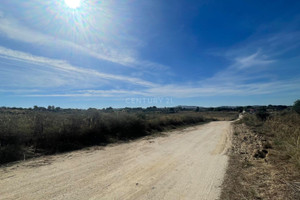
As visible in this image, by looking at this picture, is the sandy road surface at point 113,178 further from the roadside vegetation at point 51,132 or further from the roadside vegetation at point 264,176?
the roadside vegetation at point 51,132

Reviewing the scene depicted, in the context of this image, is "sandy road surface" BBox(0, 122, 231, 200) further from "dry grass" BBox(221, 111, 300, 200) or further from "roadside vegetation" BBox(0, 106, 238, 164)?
"roadside vegetation" BBox(0, 106, 238, 164)

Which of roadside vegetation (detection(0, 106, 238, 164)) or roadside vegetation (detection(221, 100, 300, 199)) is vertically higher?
roadside vegetation (detection(0, 106, 238, 164))

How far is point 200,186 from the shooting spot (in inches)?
164

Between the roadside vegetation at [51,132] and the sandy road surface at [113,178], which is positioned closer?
the sandy road surface at [113,178]

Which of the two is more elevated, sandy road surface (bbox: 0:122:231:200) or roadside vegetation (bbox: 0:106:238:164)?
roadside vegetation (bbox: 0:106:238:164)

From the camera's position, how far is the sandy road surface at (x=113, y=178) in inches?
146

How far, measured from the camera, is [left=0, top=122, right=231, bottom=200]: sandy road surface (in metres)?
3.70

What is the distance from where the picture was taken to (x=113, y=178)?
458 centimetres

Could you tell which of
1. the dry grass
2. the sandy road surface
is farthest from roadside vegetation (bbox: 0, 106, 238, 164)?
the dry grass

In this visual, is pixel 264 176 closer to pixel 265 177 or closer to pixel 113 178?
pixel 265 177

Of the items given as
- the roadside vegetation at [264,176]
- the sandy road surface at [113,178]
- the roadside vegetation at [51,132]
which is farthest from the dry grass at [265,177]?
the roadside vegetation at [51,132]

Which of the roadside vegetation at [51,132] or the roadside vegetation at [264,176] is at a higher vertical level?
the roadside vegetation at [51,132]

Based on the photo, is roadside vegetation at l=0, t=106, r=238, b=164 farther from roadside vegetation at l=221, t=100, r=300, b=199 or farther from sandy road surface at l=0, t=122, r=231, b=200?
roadside vegetation at l=221, t=100, r=300, b=199

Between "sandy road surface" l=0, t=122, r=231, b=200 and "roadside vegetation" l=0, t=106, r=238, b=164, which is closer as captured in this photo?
"sandy road surface" l=0, t=122, r=231, b=200
